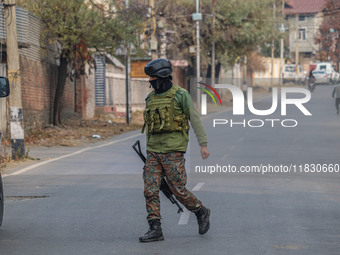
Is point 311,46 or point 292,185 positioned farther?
point 311,46

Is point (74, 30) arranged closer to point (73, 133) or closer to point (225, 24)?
point (73, 133)

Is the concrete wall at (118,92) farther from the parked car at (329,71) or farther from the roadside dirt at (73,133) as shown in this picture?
the parked car at (329,71)

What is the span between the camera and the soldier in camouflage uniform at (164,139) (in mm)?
8055

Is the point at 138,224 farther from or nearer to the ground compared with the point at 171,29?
nearer to the ground

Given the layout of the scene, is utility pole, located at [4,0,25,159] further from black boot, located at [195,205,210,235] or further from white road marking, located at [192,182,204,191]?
black boot, located at [195,205,210,235]

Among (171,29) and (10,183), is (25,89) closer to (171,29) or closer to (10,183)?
(10,183)

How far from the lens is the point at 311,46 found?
10831cm

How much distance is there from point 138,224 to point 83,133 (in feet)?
60.6

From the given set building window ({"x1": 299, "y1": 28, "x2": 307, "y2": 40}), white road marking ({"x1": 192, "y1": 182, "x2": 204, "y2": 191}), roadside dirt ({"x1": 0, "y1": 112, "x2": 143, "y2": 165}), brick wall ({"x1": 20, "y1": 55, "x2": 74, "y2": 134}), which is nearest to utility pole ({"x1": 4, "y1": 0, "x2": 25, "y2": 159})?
roadside dirt ({"x1": 0, "y1": 112, "x2": 143, "y2": 165})

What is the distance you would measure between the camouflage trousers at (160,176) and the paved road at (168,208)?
1.41 feet

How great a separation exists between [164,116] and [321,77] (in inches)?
2615

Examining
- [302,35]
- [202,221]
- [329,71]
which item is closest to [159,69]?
[202,221]

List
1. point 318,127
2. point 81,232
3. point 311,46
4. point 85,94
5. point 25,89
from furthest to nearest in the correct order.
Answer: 1. point 311,46
2. point 85,94
3. point 318,127
4. point 25,89
5. point 81,232

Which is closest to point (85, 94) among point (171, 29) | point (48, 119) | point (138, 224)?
point (48, 119)
